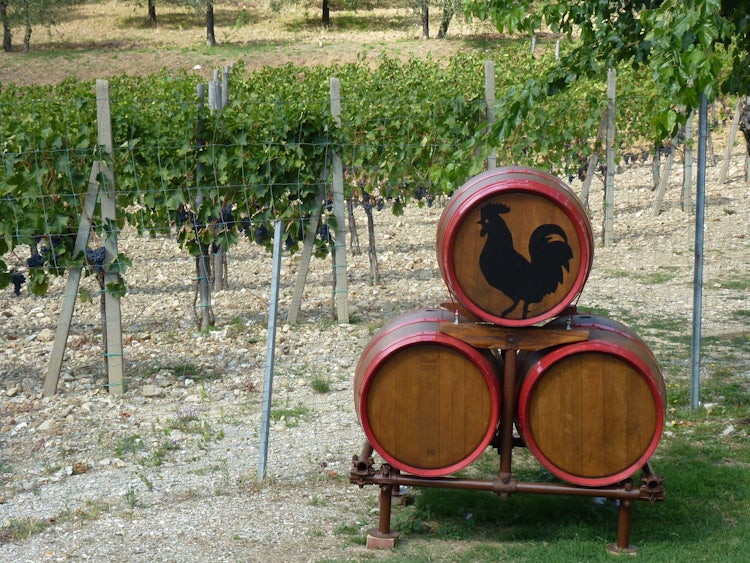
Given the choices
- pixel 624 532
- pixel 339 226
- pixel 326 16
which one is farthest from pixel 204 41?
pixel 624 532

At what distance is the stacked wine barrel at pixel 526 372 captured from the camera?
439 cm

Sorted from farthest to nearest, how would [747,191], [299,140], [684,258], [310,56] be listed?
[310,56] < [747,191] < [684,258] < [299,140]

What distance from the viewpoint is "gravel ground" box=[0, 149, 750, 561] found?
16.0 feet

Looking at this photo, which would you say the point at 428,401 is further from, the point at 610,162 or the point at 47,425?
the point at 610,162

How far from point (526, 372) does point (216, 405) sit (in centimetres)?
318

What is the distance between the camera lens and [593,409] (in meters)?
4.41

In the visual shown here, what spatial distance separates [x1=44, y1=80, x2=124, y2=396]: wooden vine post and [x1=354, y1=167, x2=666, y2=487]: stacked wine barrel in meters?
3.48

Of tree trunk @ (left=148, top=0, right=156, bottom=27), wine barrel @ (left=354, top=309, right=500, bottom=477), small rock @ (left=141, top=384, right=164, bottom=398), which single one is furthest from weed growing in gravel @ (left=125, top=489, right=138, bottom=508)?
tree trunk @ (left=148, top=0, right=156, bottom=27)

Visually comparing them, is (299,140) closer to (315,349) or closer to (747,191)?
(315,349)

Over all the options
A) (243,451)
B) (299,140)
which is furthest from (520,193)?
(299,140)

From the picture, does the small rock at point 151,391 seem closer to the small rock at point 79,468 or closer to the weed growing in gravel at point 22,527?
the small rock at point 79,468

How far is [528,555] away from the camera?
4418mm

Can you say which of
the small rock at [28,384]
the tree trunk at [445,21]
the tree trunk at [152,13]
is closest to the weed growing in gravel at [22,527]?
the small rock at [28,384]

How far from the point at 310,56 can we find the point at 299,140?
30.7 metres
